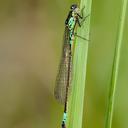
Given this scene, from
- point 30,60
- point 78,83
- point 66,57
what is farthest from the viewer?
point 30,60

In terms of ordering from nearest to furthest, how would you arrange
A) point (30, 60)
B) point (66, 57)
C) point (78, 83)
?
point (78, 83), point (66, 57), point (30, 60)

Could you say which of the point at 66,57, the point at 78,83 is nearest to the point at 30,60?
the point at 66,57

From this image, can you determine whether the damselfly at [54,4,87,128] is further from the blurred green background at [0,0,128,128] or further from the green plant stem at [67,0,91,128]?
the blurred green background at [0,0,128,128]

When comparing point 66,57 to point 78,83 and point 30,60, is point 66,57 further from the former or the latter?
point 30,60

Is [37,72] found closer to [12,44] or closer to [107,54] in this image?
[12,44]

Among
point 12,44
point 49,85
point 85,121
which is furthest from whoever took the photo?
point 12,44

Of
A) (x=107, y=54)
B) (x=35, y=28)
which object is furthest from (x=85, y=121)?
(x=35, y=28)

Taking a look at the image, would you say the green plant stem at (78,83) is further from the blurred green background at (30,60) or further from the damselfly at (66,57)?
the blurred green background at (30,60)

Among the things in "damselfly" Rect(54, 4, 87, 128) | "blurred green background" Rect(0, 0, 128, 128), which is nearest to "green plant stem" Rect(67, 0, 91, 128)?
"damselfly" Rect(54, 4, 87, 128)

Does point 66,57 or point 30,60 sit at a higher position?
point 66,57

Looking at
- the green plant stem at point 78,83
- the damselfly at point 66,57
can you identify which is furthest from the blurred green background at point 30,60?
the green plant stem at point 78,83

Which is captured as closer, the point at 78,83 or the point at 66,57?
the point at 78,83
